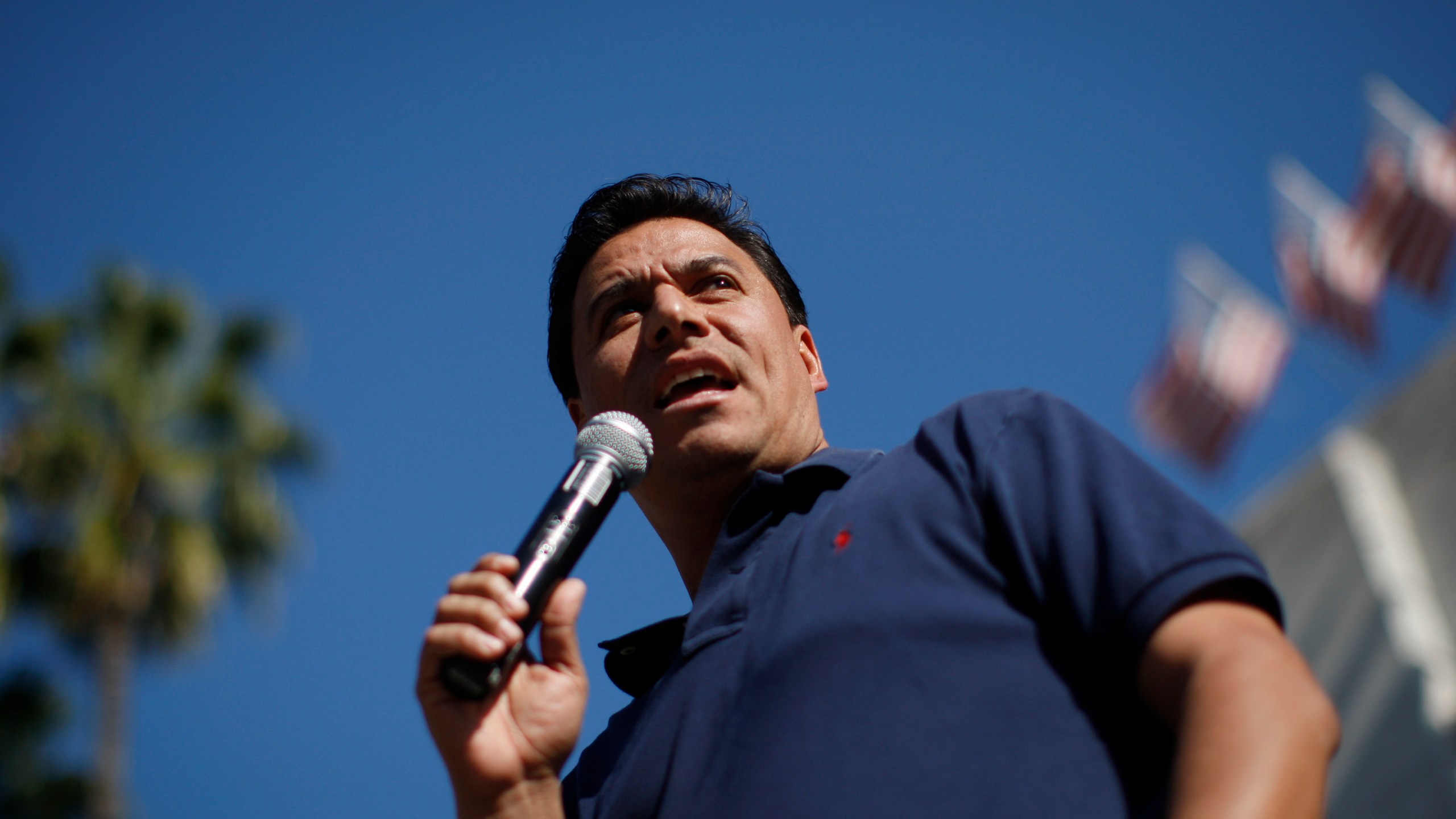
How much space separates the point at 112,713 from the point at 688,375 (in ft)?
40.3

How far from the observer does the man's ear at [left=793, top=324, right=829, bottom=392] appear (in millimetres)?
2992

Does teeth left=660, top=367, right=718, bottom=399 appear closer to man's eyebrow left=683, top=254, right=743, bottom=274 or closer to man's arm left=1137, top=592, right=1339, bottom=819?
man's eyebrow left=683, top=254, right=743, bottom=274

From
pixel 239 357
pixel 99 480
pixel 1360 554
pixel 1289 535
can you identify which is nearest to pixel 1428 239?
pixel 1289 535

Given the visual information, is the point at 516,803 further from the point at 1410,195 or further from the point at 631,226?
the point at 1410,195

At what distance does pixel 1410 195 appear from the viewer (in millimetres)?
16859

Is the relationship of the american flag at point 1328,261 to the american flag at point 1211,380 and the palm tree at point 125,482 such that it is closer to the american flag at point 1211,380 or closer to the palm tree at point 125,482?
the american flag at point 1211,380

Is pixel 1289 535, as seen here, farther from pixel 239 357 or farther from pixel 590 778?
pixel 239 357

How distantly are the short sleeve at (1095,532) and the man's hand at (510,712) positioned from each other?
24.2 inches

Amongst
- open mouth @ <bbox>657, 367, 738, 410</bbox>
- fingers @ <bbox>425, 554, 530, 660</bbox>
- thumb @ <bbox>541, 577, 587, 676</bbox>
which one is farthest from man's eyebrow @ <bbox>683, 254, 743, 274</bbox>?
fingers @ <bbox>425, 554, 530, 660</bbox>

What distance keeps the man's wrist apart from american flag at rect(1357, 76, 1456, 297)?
1728 centimetres

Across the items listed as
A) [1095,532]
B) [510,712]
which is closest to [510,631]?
[510,712]

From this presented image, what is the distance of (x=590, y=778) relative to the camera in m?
2.11

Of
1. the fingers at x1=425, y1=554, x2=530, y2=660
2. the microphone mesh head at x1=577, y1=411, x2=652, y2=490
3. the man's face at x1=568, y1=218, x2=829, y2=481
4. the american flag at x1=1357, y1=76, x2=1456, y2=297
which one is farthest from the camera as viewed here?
the american flag at x1=1357, y1=76, x2=1456, y2=297

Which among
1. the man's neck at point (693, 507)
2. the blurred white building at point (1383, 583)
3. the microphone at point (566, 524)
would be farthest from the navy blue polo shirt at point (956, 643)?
the blurred white building at point (1383, 583)
